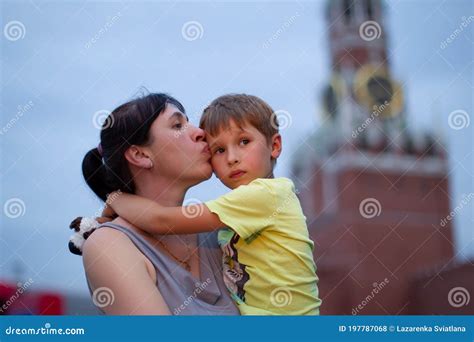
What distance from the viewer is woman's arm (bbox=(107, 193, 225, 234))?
220cm

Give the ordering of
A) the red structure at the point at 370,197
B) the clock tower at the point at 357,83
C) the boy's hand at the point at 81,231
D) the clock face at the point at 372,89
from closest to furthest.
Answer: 1. the boy's hand at the point at 81,231
2. the clock tower at the point at 357,83
3. the clock face at the point at 372,89
4. the red structure at the point at 370,197

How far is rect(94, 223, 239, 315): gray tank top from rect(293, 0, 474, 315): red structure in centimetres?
1720

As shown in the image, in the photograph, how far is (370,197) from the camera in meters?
22.7

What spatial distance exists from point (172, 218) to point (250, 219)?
0.24 meters

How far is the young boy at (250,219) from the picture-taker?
2213mm
